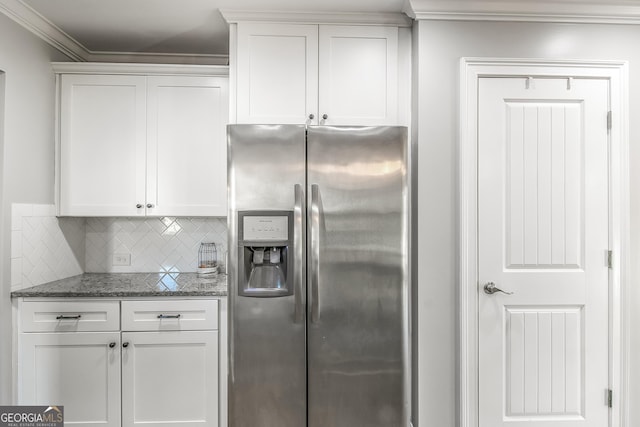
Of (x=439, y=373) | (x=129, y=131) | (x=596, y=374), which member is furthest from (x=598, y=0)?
(x=129, y=131)

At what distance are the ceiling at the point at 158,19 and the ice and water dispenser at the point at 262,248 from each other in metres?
1.16

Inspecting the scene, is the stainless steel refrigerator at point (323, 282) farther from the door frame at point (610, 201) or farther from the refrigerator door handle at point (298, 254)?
the door frame at point (610, 201)

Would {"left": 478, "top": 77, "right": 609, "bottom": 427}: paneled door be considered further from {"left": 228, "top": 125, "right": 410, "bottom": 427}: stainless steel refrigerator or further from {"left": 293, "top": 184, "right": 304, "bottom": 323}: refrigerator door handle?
{"left": 293, "top": 184, "right": 304, "bottom": 323}: refrigerator door handle

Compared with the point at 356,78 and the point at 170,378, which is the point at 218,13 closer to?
the point at 356,78

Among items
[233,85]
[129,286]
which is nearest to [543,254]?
[233,85]

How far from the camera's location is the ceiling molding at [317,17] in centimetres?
203

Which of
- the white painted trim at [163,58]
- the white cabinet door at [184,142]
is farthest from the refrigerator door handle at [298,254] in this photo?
the white painted trim at [163,58]

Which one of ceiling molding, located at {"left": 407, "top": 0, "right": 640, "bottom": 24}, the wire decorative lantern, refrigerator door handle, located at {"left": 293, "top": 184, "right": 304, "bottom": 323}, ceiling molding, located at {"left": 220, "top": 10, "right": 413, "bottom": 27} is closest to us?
refrigerator door handle, located at {"left": 293, "top": 184, "right": 304, "bottom": 323}

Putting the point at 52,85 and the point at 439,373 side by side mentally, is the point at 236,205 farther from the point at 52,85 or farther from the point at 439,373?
the point at 52,85

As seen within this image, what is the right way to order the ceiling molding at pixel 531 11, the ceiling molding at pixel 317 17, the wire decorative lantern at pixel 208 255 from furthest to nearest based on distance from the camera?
the wire decorative lantern at pixel 208 255 < the ceiling molding at pixel 317 17 < the ceiling molding at pixel 531 11

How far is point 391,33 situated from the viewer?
206 cm

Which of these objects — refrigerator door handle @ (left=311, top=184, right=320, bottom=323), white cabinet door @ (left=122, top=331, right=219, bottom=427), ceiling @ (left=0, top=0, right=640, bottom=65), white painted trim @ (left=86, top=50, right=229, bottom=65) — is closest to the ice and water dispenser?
refrigerator door handle @ (left=311, top=184, right=320, bottom=323)

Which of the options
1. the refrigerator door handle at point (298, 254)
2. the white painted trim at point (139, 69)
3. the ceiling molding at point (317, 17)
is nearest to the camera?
the refrigerator door handle at point (298, 254)

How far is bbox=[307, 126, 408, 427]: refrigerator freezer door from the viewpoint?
1.75 metres
